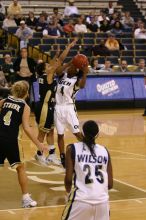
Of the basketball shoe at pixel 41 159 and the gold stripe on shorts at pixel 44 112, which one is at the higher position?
the gold stripe on shorts at pixel 44 112

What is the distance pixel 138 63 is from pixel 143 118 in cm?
557

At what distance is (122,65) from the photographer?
75.4 ft

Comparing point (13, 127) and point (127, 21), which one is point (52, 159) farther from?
point (127, 21)

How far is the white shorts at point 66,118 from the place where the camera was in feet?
37.7

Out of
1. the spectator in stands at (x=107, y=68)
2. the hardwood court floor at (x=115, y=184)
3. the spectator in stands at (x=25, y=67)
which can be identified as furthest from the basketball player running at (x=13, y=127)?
the spectator in stands at (x=107, y=68)

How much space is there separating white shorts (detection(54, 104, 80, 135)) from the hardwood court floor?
2.65 ft

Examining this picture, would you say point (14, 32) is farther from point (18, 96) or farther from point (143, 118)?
point (18, 96)

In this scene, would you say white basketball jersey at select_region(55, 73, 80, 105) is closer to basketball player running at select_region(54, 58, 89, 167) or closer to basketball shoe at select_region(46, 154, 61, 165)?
basketball player running at select_region(54, 58, 89, 167)

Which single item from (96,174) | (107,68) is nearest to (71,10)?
(107,68)

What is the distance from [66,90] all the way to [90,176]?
18.2 ft

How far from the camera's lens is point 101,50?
81.2 feet

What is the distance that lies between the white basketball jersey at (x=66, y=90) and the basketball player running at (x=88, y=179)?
5311 mm

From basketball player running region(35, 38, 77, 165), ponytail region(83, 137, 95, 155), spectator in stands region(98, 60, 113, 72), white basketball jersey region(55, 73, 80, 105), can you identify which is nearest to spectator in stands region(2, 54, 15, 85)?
spectator in stands region(98, 60, 113, 72)

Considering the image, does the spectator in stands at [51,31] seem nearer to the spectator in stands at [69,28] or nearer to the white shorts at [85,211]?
the spectator in stands at [69,28]
